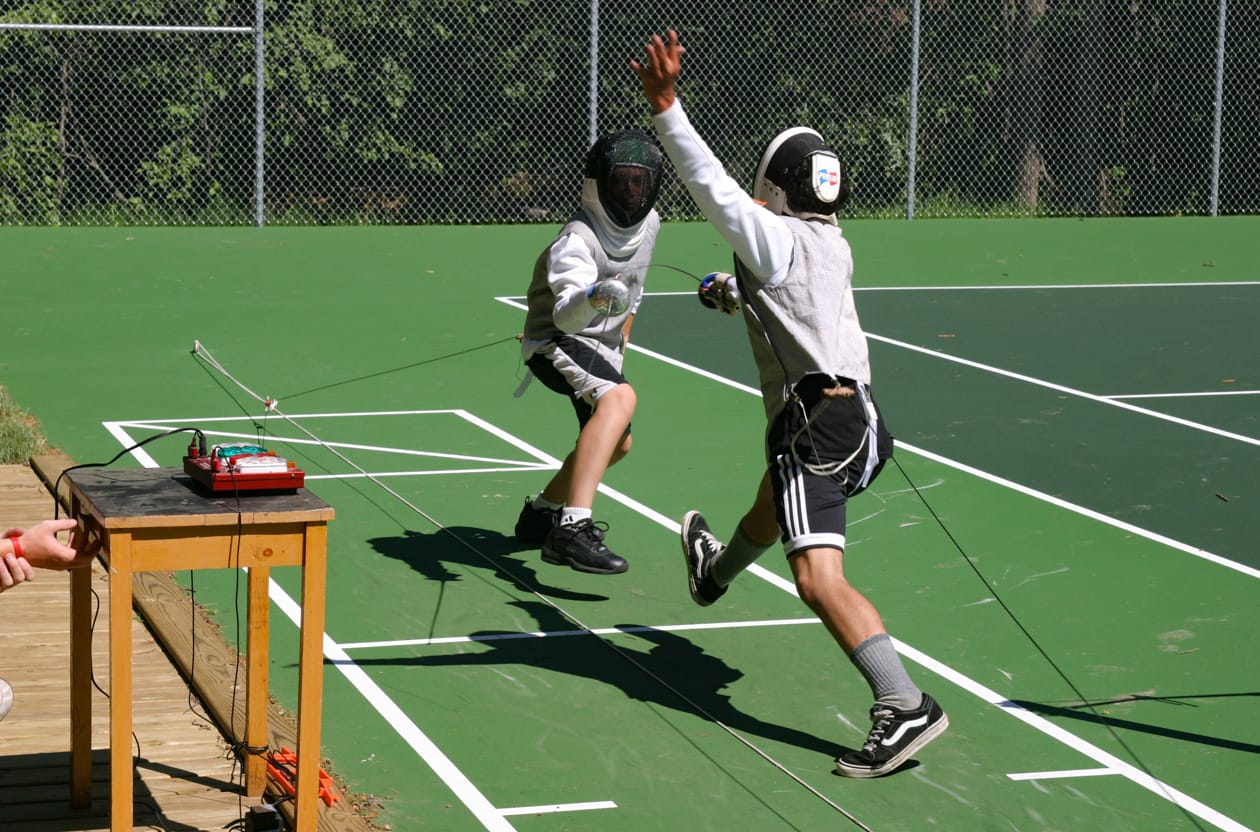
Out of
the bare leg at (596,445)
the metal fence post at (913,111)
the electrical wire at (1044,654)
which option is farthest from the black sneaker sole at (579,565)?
the metal fence post at (913,111)

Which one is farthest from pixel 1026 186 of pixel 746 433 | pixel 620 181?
pixel 620 181

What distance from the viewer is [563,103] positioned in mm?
23328

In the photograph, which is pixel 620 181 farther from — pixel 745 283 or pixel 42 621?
pixel 42 621

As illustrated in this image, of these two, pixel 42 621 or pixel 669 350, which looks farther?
pixel 669 350

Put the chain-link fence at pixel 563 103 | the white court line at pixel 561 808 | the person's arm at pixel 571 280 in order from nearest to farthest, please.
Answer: the white court line at pixel 561 808 < the person's arm at pixel 571 280 < the chain-link fence at pixel 563 103

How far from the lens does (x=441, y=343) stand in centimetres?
1498

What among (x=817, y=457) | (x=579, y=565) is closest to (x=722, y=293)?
(x=817, y=457)

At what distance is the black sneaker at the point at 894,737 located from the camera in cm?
609

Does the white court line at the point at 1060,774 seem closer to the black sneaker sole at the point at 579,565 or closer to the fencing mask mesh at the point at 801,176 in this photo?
the fencing mask mesh at the point at 801,176

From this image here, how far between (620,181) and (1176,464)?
14.8 feet

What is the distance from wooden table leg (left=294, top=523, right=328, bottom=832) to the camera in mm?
4953

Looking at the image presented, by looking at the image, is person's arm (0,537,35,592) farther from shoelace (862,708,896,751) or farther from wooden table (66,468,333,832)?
shoelace (862,708,896,751)

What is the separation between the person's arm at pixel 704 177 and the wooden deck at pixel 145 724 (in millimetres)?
2258

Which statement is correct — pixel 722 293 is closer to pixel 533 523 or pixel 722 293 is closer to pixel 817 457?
pixel 817 457
